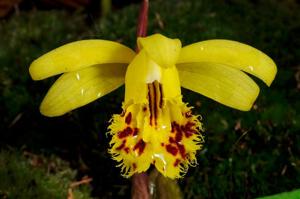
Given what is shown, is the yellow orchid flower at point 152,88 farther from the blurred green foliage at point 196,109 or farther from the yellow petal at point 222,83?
the blurred green foliage at point 196,109

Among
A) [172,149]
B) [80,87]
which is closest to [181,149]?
[172,149]

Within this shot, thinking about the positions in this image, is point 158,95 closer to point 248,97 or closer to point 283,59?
point 248,97

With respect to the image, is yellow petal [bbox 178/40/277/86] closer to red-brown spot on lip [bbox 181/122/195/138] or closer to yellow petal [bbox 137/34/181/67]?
yellow petal [bbox 137/34/181/67]

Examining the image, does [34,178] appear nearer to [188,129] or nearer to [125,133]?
[125,133]

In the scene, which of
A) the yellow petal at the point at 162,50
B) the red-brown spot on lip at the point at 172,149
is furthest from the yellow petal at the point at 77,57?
the red-brown spot on lip at the point at 172,149

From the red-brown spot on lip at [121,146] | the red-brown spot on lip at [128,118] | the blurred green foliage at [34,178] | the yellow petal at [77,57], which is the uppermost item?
the yellow petal at [77,57]

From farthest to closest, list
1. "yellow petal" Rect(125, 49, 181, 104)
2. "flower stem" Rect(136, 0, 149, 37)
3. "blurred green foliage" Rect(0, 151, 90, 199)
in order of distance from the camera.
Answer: "blurred green foliage" Rect(0, 151, 90, 199) < "flower stem" Rect(136, 0, 149, 37) < "yellow petal" Rect(125, 49, 181, 104)

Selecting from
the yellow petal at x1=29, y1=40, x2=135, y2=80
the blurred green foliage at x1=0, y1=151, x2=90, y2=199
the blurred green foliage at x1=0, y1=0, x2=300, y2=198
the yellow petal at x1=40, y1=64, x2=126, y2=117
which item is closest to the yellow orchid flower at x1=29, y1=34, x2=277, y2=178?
the yellow petal at x1=29, y1=40, x2=135, y2=80
